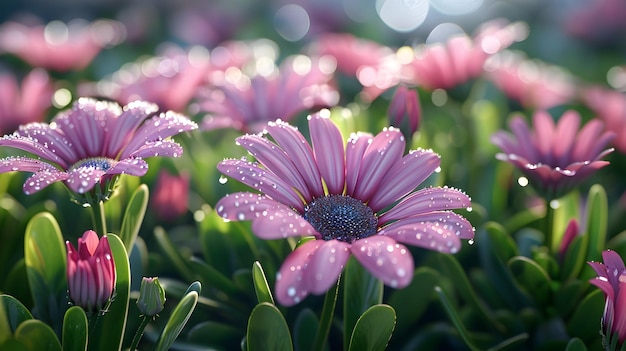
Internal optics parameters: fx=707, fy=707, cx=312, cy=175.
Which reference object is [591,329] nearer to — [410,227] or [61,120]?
[410,227]

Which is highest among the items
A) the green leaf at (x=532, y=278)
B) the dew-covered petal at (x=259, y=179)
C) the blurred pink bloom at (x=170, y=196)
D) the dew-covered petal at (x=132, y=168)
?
the dew-covered petal at (x=132, y=168)

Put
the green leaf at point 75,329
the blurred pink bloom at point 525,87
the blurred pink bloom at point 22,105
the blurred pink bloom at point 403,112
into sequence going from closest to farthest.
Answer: the green leaf at point 75,329 → the blurred pink bloom at point 403,112 → the blurred pink bloom at point 22,105 → the blurred pink bloom at point 525,87

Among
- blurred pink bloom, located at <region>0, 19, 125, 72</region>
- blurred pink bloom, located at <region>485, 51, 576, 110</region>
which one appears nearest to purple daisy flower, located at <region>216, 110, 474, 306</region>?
blurred pink bloom, located at <region>485, 51, 576, 110</region>

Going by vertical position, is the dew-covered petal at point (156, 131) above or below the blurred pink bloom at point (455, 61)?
below

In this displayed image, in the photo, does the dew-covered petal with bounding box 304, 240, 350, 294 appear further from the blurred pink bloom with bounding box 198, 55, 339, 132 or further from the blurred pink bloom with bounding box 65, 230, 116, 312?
the blurred pink bloom with bounding box 198, 55, 339, 132

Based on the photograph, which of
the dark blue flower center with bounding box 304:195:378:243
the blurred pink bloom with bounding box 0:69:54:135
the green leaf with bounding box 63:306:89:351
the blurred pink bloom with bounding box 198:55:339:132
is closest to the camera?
the green leaf with bounding box 63:306:89:351

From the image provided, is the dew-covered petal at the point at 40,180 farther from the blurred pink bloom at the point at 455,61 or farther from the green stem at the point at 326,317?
the blurred pink bloom at the point at 455,61

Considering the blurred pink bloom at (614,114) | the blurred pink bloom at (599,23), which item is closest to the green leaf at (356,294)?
the blurred pink bloom at (614,114)
